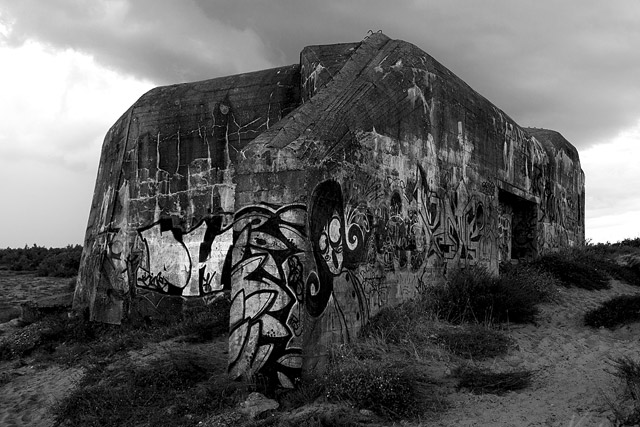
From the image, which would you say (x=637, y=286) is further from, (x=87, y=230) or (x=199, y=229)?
(x=87, y=230)

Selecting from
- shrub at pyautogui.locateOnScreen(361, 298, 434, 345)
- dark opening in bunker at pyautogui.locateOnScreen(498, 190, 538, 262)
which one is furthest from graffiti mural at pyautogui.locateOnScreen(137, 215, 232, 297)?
dark opening in bunker at pyautogui.locateOnScreen(498, 190, 538, 262)

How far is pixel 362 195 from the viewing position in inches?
273

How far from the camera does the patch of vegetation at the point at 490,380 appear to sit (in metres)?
5.77

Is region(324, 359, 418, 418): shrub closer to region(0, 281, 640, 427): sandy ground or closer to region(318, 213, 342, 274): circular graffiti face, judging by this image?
region(0, 281, 640, 427): sandy ground

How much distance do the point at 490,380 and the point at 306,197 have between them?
2.63 meters

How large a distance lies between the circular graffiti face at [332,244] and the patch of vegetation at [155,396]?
5.19 feet

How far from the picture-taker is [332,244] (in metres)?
6.33

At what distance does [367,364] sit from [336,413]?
2.36 ft

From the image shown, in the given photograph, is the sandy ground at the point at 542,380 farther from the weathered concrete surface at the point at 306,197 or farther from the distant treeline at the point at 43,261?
the distant treeline at the point at 43,261

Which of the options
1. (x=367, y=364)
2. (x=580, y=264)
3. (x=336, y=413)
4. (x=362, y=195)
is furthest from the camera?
(x=580, y=264)

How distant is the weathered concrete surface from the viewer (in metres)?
6.00

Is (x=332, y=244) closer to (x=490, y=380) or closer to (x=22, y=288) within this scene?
(x=490, y=380)

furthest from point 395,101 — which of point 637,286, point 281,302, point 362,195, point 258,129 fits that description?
point 637,286

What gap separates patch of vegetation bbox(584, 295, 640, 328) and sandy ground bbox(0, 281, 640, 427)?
16 cm
